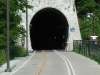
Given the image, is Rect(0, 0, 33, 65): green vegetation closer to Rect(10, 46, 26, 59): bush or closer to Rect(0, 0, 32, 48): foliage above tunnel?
Rect(0, 0, 32, 48): foliage above tunnel

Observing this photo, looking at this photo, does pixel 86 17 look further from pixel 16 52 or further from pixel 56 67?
pixel 56 67

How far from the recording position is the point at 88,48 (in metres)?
35.4

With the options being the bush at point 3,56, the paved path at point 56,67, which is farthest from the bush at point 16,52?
the paved path at point 56,67

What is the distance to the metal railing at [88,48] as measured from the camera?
29547mm

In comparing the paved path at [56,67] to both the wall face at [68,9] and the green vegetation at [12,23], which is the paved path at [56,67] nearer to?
the green vegetation at [12,23]

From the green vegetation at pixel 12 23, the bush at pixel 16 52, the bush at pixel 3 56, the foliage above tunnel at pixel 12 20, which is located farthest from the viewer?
the bush at pixel 16 52

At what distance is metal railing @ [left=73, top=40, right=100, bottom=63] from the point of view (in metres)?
29.5

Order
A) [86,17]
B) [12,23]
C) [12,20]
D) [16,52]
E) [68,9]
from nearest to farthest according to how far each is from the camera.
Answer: [12,23]
[12,20]
[16,52]
[68,9]
[86,17]

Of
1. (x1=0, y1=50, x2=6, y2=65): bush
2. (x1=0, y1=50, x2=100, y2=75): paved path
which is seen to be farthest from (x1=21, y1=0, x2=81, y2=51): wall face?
(x1=0, y1=50, x2=100, y2=75): paved path

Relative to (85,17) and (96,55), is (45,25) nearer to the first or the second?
(85,17)

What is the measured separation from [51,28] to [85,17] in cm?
1681

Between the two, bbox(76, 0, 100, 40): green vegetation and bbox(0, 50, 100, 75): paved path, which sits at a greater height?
bbox(76, 0, 100, 40): green vegetation

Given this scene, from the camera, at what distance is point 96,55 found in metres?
30.2

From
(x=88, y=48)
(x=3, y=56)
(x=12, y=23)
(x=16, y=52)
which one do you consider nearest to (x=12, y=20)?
(x=12, y=23)
